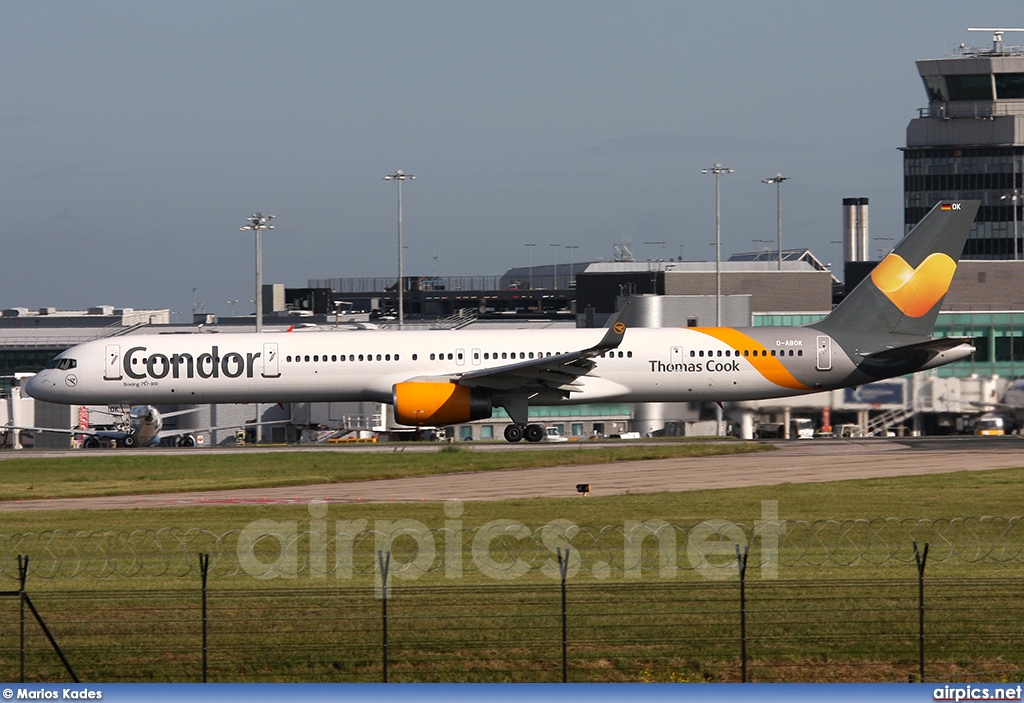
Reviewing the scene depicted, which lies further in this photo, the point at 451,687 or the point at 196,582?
the point at 196,582

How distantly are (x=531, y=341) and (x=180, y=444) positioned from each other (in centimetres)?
2343

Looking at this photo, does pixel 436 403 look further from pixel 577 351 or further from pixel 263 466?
pixel 263 466

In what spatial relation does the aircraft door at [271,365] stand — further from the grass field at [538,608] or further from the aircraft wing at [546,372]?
the grass field at [538,608]

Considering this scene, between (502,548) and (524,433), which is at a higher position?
(502,548)

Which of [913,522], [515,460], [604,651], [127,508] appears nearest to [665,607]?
[604,651]

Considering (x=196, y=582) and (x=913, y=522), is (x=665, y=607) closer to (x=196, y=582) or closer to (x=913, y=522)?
(x=196, y=582)

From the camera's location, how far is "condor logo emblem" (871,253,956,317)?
5250cm

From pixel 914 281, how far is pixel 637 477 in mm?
20838

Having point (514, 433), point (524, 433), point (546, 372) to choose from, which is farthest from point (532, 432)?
point (546, 372)

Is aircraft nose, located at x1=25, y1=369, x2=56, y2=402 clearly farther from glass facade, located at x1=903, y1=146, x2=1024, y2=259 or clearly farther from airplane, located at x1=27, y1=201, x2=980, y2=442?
glass facade, located at x1=903, y1=146, x2=1024, y2=259

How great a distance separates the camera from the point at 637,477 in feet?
122

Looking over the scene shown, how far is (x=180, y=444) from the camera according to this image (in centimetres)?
6744

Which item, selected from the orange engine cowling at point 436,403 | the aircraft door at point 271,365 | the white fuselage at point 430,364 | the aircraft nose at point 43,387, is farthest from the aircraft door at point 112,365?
the orange engine cowling at point 436,403

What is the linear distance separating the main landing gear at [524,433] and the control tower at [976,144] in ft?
305
